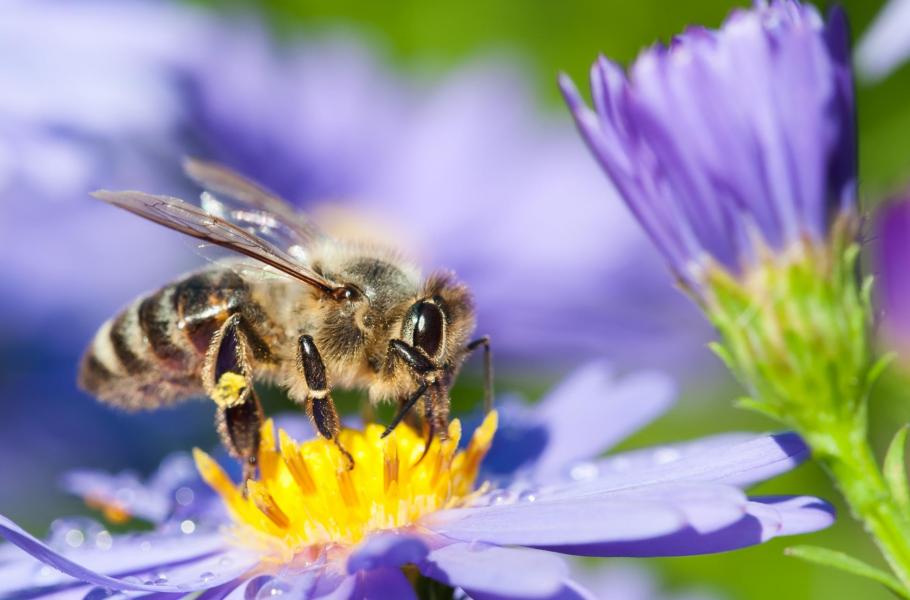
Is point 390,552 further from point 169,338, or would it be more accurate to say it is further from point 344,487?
point 169,338

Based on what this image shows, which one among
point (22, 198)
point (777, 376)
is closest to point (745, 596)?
point (777, 376)

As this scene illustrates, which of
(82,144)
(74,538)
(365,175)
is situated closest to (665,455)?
(74,538)

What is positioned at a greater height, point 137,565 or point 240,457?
point 240,457

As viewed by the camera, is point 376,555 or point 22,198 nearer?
point 376,555

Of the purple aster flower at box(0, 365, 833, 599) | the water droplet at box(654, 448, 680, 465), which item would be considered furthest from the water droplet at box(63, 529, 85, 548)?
the water droplet at box(654, 448, 680, 465)

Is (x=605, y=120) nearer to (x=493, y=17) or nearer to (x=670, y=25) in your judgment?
(x=670, y=25)
